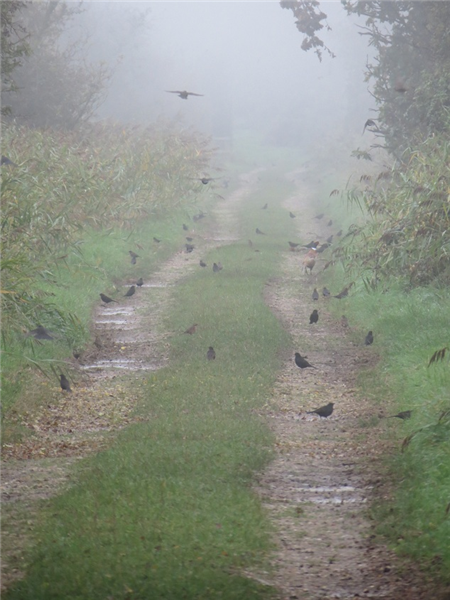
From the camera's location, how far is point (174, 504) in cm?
639

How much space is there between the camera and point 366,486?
7211mm

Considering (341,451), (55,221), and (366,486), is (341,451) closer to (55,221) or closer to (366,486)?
(366,486)

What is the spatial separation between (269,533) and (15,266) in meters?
5.80

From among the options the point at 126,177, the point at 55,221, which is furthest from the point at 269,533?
the point at 126,177

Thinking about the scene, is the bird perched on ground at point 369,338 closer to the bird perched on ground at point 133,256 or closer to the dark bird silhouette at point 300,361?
the dark bird silhouette at point 300,361

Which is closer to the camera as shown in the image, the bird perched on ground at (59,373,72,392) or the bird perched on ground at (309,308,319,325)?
the bird perched on ground at (59,373,72,392)

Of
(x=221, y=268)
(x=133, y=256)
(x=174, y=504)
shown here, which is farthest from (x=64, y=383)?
(x=133, y=256)

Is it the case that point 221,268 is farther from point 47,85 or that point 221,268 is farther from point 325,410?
point 47,85

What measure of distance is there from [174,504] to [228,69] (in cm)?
10062

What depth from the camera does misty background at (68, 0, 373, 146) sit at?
53031 millimetres

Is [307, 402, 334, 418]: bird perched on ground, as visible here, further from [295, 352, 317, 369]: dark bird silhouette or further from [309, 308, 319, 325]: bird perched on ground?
[309, 308, 319, 325]: bird perched on ground

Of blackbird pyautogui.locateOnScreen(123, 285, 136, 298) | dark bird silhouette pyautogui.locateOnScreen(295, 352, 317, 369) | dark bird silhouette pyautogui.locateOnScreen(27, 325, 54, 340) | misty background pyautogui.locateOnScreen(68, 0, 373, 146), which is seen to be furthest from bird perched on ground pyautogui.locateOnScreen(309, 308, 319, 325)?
misty background pyautogui.locateOnScreen(68, 0, 373, 146)

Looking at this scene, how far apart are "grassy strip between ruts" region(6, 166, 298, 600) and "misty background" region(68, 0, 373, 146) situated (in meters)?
31.4

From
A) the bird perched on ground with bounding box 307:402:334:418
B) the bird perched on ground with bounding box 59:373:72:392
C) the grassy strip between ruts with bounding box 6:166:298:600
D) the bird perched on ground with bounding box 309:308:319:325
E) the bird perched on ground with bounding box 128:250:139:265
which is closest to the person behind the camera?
the grassy strip between ruts with bounding box 6:166:298:600
